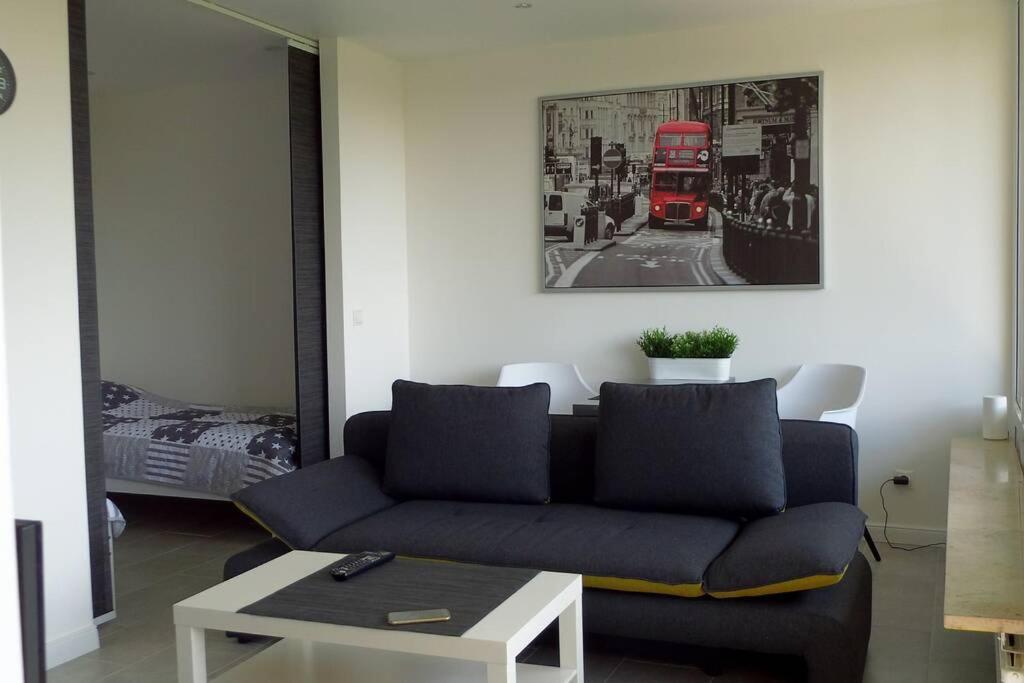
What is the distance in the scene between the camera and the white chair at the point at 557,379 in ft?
17.2

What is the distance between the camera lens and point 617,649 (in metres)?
3.20

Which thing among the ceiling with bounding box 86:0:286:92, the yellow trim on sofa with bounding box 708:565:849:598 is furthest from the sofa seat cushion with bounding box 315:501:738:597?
the ceiling with bounding box 86:0:286:92

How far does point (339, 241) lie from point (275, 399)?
152 cm

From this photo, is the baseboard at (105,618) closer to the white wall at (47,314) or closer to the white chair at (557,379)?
the white wall at (47,314)

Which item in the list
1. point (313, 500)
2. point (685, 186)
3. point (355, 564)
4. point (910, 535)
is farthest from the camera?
point (685, 186)

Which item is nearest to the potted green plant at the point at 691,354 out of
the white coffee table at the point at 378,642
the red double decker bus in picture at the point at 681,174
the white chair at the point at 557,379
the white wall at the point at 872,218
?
the white wall at the point at 872,218

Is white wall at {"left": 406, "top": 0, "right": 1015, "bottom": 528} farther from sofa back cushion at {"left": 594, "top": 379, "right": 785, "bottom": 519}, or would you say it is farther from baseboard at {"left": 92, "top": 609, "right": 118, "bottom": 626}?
baseboard at {"left": 92, "top": 609, "right": 118, "bottom": 626}

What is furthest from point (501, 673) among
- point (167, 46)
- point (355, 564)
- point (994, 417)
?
point (167, 46)

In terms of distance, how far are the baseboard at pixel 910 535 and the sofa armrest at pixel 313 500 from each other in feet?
8.01

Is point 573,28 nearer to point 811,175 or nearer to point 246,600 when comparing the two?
point 811,175

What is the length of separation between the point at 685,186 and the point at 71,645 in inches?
138

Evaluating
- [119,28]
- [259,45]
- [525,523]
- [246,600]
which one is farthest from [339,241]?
[246,600]

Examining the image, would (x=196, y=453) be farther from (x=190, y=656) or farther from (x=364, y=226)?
(x=190, y=656)

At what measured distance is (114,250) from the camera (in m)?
6.49
